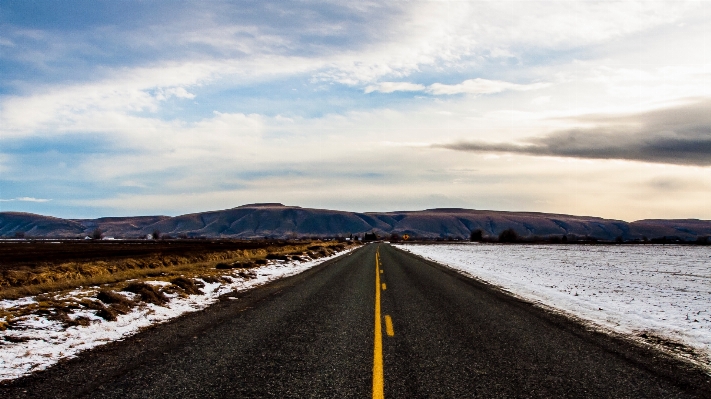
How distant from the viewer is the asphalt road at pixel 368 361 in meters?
5.41

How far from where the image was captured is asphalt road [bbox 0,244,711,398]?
5414 millimetres

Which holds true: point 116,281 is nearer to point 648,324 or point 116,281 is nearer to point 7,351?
point 7,351

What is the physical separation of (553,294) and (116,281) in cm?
1638

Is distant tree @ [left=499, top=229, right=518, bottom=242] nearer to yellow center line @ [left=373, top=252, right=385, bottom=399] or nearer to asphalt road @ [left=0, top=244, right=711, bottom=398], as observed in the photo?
asphalt road @ [left=0, top=244, right=711, bottom=398]

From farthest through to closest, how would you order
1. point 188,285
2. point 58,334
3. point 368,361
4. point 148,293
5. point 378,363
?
point 188,285, point 148,293, point 58,334, point 368,361, point 378,363

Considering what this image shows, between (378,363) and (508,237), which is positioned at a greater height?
(378,363)

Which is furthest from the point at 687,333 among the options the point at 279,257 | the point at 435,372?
the point at 279,257

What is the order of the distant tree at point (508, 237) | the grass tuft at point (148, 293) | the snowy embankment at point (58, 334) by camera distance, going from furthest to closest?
the distant tree at point (508, 237) → the grass tuft at point (148, 293) → the snowy embankment at point (58, 334)

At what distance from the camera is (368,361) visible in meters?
6.62

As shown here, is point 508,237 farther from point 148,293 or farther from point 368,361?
point 368,361

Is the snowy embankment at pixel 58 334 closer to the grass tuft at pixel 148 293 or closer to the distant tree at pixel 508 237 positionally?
the grass tuft at pixel 148 293

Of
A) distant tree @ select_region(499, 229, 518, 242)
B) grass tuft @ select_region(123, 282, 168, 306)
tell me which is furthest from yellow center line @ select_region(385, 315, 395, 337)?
distant tree @ select_region(499, 229, 518, 242)

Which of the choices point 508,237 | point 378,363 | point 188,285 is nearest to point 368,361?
point 378,363

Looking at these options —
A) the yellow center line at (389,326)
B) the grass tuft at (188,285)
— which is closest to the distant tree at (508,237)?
the grass tuft at (188,285)
